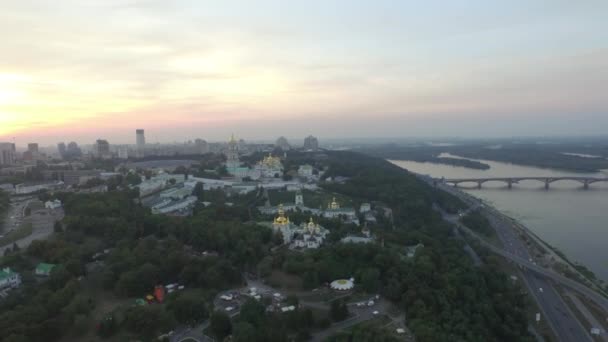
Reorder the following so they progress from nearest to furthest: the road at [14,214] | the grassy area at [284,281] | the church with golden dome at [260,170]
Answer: the grassy area at [284,281]
the road at [14,214]
the church with golden dome at [260,170]

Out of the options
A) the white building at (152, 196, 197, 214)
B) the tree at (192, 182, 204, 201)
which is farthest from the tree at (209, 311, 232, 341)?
the tree at (192, 182, 204, 201)

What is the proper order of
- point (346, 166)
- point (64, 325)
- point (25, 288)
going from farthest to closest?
1. point (346, 166)
2. point (25, 288)
3. point (64, 325)

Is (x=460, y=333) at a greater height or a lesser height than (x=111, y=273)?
lesser

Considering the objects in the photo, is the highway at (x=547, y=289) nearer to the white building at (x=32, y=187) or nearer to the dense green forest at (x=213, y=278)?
the dense green forest at (x=213, y=278)

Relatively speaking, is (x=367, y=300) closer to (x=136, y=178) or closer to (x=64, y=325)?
(x=64, y=325)

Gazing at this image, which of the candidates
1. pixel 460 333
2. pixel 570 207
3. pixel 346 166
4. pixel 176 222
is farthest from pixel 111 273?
pixel 570 207

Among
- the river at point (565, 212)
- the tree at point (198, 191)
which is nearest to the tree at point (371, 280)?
the river at point (565, 212)

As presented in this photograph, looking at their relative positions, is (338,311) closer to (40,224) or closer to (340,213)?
(340,213)
